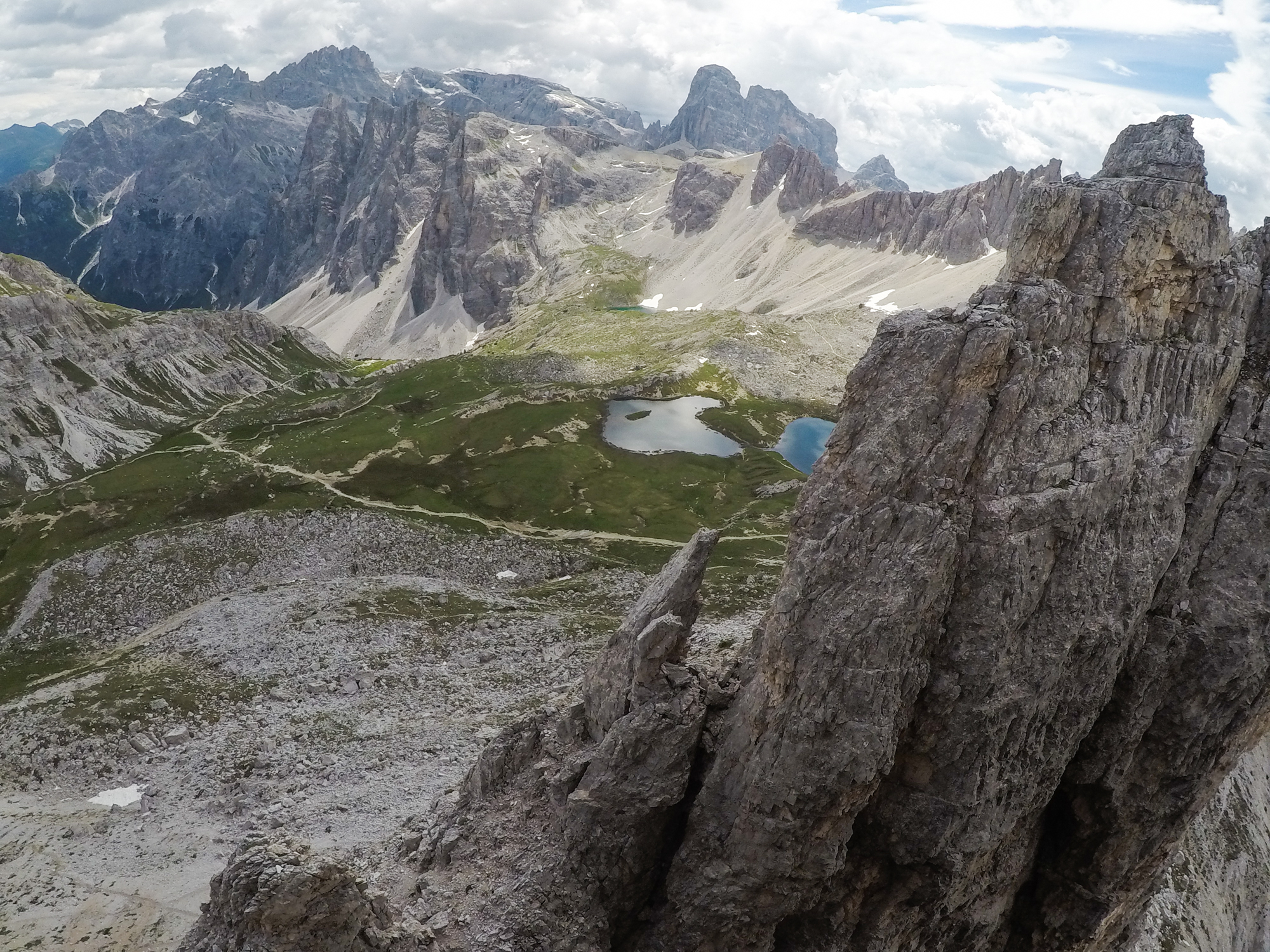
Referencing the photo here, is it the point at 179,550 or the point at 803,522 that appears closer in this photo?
the point at 803,522

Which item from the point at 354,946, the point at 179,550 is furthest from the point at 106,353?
the point at 354,946

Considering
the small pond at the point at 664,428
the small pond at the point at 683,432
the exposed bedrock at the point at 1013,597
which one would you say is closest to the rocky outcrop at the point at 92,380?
the small pond at the point at 664,428

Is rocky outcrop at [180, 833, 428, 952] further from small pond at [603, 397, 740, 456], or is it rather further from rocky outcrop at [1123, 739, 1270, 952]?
small pond at [603, 397, 740, 456]

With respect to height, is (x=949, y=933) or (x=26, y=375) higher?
(x=949, y=933)

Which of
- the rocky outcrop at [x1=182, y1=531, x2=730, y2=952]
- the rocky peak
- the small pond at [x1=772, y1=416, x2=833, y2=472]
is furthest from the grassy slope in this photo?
the rocky peak

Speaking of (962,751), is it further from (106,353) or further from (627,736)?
(106,353)
